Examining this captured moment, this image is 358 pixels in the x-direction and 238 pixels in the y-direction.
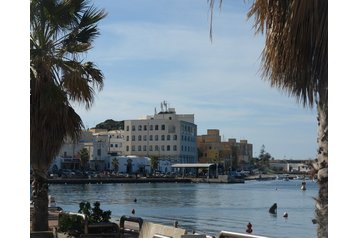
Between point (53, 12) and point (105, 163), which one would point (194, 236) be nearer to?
point (53, 12)

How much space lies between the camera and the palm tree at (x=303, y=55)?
352 centimetres

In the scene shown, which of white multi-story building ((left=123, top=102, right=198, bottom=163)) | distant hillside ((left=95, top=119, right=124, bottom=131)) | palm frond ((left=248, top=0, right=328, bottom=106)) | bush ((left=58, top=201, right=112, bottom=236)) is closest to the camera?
palm frond ((left=248, top=0, right=328, bottom=106))

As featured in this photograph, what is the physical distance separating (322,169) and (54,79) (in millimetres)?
7130

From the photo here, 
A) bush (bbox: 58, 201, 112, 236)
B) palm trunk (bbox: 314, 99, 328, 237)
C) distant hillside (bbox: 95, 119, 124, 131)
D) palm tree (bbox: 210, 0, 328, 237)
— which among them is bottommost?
bush (bbox: 58, 201, 112, 236)

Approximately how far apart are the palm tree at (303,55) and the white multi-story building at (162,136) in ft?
353

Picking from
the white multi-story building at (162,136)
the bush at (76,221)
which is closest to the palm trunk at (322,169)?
the bush at (76,221)

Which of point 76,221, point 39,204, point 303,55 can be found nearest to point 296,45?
point 303,55

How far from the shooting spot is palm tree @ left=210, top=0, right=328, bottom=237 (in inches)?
138

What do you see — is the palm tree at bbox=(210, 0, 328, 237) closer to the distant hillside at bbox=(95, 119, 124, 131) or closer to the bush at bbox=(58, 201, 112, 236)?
the bush at bbox=(58, 201, 112, 236)

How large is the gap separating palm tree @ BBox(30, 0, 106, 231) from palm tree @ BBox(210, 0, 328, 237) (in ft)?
20.9

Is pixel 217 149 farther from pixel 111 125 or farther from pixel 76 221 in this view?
pixel 76 221

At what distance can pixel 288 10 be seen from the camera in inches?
148

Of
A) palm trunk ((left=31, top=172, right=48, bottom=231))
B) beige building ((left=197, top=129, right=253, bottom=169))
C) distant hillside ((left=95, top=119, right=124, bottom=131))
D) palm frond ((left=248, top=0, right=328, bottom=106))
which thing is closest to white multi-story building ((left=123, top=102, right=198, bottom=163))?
beige building ((left=197, top=129, right=253, bottom=169))
